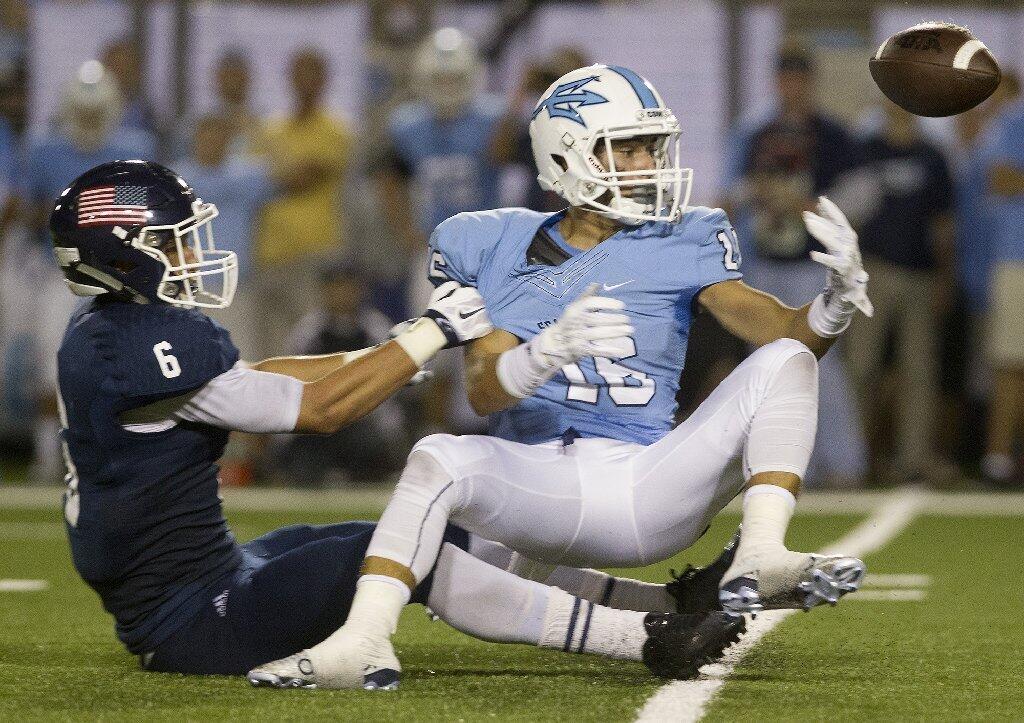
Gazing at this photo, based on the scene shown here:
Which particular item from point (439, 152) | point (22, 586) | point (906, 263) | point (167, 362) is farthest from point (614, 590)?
point (906, 263)

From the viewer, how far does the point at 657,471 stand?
11.8 ft

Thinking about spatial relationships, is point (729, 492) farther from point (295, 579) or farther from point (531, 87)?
point (531, 87)

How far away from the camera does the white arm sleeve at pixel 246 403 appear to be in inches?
138

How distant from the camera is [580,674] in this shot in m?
3.74

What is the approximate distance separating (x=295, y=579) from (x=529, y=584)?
1.61ft

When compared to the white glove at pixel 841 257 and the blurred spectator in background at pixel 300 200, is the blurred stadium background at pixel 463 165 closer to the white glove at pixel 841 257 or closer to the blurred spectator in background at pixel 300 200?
the blurred spectator in background at pixel 300 200

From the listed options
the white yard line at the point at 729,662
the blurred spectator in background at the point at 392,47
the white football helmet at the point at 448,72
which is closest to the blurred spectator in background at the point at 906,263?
the white yard line at the point at 729,662

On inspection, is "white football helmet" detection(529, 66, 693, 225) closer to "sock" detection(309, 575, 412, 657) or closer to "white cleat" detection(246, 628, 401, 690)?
"sock" detection(309, 575, 412, 657)

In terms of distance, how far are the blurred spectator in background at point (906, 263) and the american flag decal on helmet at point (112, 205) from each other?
17.2 ft

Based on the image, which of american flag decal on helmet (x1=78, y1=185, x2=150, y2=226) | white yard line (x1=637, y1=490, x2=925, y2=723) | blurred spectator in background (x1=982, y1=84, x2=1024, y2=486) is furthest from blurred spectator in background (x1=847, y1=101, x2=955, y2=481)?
american flag decal on helmet (x1=78, y1=185, x2=150, y2=226)

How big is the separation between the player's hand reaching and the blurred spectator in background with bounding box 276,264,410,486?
462 cm

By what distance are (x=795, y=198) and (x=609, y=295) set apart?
4348 mm

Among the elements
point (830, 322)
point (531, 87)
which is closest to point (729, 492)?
point (830, 322)

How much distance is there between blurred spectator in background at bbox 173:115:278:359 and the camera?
8.50m
